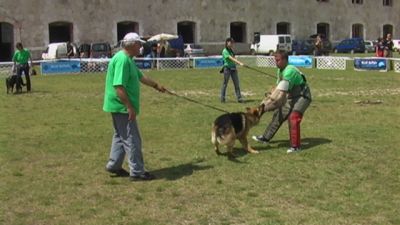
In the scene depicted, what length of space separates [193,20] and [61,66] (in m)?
22.5

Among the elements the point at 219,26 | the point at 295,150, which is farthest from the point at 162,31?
the point at 295,150

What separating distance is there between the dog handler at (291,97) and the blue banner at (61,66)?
21.0m

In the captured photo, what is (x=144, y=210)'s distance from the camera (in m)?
6.26

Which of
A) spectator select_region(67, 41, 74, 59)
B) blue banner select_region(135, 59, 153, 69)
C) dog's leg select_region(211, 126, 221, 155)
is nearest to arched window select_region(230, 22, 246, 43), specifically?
spectator select_region(67, 41, 74, 59)

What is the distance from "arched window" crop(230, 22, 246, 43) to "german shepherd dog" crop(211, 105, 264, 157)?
44946 millimetres

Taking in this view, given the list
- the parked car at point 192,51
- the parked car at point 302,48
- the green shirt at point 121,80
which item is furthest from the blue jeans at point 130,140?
the parked car at point 302,48

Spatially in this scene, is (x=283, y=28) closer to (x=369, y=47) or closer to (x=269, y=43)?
(x=269, y=43)

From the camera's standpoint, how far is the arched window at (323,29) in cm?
5900

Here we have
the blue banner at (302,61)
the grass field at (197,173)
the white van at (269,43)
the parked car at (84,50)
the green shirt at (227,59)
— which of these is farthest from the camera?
the white van at (269,43)

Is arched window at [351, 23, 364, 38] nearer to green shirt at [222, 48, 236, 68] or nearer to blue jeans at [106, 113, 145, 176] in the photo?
green shirt at [222, 48, 236, 68]

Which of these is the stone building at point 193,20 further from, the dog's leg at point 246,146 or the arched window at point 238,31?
the dog's leg at point 246,146

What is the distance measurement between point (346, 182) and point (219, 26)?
148 feet

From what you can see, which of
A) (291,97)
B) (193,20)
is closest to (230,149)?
(291,97)

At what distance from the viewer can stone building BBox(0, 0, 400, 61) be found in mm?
43344
